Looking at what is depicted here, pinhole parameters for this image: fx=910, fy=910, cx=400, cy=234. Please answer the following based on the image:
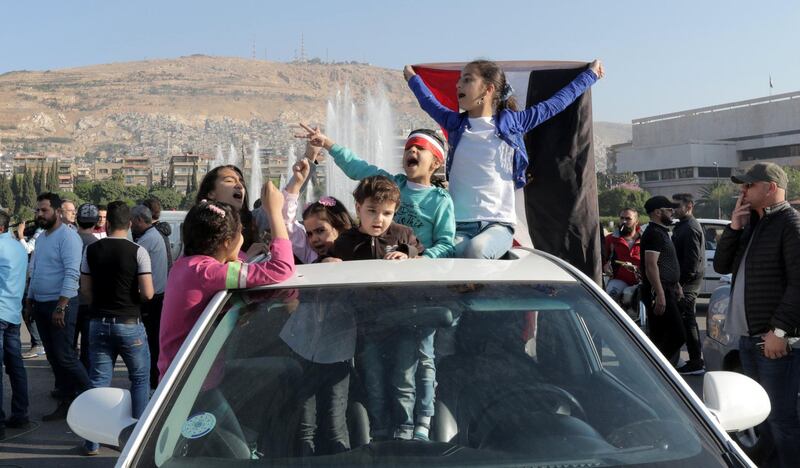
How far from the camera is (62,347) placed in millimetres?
7656

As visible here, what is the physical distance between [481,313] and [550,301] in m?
0.25

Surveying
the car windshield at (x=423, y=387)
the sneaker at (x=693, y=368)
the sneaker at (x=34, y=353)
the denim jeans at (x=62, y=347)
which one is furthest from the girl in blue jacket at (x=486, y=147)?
the sneaker at (x=34, y=353)

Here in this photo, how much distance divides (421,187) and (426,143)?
23cm

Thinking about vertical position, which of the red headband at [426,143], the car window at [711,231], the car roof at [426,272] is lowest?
the car window at [711,231]

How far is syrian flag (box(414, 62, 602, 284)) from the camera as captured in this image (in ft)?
16.2

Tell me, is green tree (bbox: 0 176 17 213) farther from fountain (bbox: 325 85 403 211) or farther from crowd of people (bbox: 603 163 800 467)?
crowd of people (bbox: 603 163 800 467)

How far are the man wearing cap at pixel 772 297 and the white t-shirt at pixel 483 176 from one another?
1197mm

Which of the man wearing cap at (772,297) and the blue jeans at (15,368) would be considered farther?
the blue jeans at (15,368)

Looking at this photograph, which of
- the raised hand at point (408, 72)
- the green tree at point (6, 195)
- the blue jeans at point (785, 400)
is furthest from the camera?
the green tree at point (6, 195)

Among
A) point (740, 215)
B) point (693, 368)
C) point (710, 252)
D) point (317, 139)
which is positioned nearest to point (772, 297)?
point (740, 215)

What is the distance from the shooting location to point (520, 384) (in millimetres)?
2717

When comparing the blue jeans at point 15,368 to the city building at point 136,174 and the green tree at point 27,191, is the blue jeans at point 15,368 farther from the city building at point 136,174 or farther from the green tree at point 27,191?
the city building at point 136,174

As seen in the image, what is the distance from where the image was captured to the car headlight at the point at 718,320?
228 inches

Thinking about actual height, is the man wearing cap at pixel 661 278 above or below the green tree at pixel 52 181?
below
